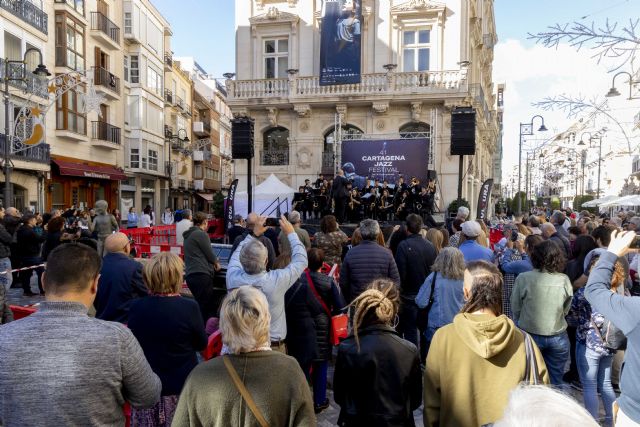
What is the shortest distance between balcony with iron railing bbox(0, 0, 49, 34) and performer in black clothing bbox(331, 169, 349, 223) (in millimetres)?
16092

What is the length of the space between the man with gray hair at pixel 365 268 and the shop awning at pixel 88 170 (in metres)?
21.6

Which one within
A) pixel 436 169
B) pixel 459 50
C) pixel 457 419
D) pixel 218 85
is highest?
pixel 218 85

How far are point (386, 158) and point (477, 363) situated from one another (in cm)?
1692

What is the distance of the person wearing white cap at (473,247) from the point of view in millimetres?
5234

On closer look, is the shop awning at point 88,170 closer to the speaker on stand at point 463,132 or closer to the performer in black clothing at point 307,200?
the performer in black clothing at point 307,200

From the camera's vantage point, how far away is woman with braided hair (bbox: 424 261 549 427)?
232 centimetres

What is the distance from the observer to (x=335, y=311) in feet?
14.4

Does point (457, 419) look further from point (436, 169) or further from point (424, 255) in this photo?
point (436, 169)

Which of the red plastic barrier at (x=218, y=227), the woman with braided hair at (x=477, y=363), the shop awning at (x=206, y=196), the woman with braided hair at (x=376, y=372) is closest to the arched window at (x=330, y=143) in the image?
the red plastic barrier at (x=218, y=227)

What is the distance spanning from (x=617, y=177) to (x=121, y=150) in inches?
2139

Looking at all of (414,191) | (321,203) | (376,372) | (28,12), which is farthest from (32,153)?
(376,372)

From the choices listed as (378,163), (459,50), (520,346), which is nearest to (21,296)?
(520,346)

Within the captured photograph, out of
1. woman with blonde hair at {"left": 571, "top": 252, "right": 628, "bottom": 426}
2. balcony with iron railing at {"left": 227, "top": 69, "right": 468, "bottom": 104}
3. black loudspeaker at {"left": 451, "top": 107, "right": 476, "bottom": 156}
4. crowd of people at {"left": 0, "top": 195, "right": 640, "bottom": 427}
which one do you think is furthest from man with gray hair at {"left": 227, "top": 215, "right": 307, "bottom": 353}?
balcony with iron railing at {"left": 227, "top": 69, "right": 468, "bottom": 104}

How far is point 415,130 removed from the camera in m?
21.3
